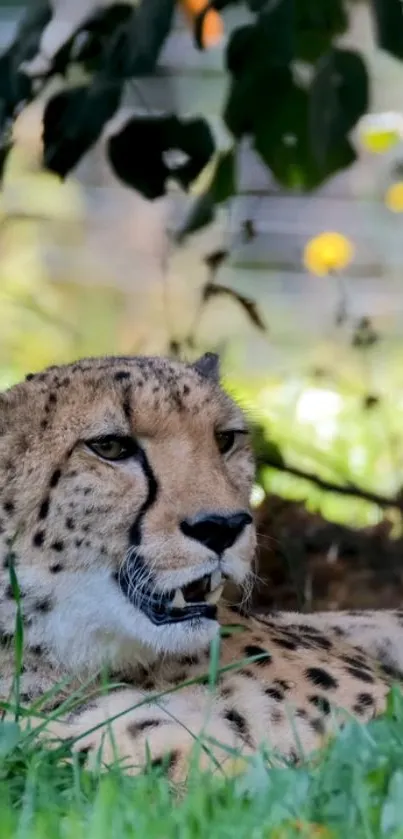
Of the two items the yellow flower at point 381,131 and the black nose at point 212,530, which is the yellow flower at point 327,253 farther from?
the black nose at point 212,530

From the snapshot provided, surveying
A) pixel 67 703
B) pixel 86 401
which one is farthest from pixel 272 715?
pixel 86 401

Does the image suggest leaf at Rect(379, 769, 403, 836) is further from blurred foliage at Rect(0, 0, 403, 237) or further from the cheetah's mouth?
blurred foliage at Rect(0, 0, 403, 237)

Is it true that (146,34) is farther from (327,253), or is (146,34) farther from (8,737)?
(327,253)

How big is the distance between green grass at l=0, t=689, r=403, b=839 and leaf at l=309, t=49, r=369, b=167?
1011 mm

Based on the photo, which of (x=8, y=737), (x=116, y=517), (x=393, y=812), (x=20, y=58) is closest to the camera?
(x=393, y=812)

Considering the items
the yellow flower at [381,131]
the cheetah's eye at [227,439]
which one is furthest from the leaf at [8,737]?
the yellow flower at [381,131]

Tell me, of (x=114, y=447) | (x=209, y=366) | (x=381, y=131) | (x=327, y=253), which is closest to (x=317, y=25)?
(x=209, y=366)

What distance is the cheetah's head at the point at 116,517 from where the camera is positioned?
87.8 inches

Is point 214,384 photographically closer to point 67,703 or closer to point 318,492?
point 67,703

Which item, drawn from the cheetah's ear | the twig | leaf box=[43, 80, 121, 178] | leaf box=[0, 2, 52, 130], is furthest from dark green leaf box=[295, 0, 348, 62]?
the twig

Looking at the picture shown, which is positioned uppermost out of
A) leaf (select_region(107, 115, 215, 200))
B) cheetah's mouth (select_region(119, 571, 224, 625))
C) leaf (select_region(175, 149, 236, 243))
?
leaf (select_region(107, 115, 215, 200))

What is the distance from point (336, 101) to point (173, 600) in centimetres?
86

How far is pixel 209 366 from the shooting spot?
2.75 metres

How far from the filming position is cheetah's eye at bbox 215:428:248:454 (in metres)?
2.49
